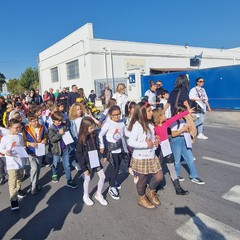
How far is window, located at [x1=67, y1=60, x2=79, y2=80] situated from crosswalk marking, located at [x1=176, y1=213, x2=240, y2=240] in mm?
23786

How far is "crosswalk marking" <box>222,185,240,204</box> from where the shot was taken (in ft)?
12.6

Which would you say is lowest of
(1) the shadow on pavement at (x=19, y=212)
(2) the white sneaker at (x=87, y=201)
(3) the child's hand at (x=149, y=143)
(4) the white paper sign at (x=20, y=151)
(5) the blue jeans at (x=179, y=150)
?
(1) the shadow on pavement at (x=19, y=212)

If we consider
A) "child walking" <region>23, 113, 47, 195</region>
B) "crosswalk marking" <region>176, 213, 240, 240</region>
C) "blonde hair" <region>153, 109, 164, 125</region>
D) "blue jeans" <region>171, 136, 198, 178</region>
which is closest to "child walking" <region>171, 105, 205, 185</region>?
"blue jeans" <region>171, 136, 198, 178</region>

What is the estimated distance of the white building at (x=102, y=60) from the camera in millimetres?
23189

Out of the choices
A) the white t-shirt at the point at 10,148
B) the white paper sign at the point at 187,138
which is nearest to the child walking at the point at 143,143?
the white paper sign at the point at 187,138

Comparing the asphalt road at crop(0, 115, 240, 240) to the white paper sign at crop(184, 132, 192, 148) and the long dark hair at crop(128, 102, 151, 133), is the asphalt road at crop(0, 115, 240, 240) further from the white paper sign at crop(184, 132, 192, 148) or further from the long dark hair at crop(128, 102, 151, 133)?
the long dark hair at crop(128, 102, 151, 133)

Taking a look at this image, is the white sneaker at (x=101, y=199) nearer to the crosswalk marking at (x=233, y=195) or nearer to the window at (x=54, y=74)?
the crosswalk marking at (x=233, y=195)

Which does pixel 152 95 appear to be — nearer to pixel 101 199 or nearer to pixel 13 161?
pixel 101 199

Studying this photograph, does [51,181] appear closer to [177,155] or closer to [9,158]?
[9,158]

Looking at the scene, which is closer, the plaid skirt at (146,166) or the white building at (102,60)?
the plaid skirt at (146,166)

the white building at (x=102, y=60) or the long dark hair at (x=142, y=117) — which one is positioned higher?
the white building at (x=102, y=60)

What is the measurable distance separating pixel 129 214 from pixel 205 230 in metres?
1.04

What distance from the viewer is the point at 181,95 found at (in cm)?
539

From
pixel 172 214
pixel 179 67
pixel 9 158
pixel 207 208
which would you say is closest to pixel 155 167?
pixel 172 214
